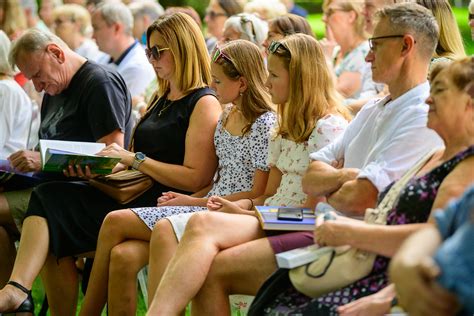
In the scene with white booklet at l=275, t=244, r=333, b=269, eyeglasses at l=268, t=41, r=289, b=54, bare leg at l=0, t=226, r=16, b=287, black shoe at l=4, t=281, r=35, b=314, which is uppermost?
eyeglasses at l=268, t=41, r=289, b=54

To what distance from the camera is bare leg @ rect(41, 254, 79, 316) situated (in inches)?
209

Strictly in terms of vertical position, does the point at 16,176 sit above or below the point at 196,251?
below

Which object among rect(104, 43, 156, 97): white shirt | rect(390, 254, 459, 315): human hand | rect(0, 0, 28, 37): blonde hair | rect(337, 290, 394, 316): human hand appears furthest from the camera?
rect(0, 0, 28, 37): blonde hair

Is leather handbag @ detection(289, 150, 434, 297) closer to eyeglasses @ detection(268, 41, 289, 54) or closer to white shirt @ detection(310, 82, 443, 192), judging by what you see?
white shirt @ detection(310, 82, 443, 192)

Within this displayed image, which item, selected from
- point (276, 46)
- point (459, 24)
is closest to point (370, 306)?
point (276, 46)

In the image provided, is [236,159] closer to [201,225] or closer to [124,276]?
[124,276]

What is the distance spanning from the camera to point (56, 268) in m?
5.32

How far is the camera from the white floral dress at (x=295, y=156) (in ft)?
14.7

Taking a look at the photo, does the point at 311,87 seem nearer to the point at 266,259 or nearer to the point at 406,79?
the point at 406,79

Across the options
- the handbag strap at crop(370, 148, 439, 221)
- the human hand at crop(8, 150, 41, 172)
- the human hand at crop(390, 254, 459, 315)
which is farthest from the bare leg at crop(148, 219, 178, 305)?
the human hand at crop(390, 254, 459, 315)

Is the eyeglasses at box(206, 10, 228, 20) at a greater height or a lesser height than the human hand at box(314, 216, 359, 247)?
lesser

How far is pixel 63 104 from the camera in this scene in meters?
5.89

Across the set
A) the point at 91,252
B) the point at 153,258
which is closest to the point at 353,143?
the point at 153,258

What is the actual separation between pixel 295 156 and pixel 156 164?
96 centimetres
